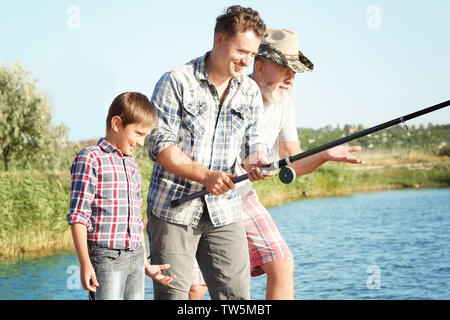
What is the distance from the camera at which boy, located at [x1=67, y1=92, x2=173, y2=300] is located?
2.52m

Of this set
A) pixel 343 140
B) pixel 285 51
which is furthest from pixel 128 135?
pixel 285 51

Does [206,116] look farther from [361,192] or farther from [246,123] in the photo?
[361,192]

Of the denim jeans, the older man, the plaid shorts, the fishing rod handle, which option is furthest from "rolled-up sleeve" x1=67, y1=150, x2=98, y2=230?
the plaid shorts

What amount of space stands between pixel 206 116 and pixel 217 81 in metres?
0.18

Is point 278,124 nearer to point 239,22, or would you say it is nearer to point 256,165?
point 256,165

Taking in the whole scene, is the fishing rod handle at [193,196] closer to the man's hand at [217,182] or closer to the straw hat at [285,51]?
the man's hand at [217,182]

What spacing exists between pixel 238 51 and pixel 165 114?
0.44 m

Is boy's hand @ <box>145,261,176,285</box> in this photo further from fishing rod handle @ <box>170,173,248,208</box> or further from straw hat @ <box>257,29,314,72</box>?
straw hat @ <box>257,29,314,72</box>

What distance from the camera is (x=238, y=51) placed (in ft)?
9.52

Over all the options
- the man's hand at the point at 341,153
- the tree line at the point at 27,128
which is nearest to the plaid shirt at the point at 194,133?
the man's hand at the point at 341,153

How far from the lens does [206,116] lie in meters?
3.00

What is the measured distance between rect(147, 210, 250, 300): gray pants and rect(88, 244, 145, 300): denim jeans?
0.30 meters

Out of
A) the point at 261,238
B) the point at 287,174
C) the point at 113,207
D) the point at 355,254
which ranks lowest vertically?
the point at 355,254
